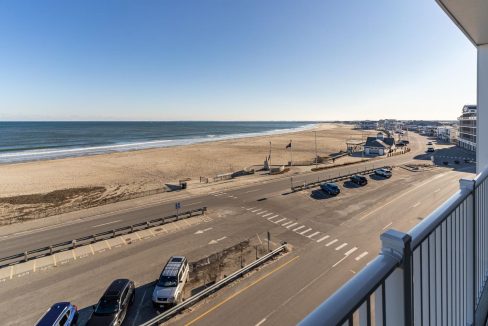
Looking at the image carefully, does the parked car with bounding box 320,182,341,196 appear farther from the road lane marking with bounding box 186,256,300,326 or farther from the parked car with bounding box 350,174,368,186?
the road lane marking with bounding box 186,256,300,326

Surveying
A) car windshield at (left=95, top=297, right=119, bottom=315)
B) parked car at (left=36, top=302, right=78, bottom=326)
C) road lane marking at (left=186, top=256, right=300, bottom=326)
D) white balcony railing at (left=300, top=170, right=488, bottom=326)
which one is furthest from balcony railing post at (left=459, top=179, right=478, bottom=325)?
parked car at (left=36, top=302, right=78, bottom=326)

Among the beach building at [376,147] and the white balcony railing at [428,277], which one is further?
the beach building at [376,147]

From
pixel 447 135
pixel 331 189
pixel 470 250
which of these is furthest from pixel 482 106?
pixel 447 135

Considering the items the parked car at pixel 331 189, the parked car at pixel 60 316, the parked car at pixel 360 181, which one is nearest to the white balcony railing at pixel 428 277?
the parked car at pixel 60 316

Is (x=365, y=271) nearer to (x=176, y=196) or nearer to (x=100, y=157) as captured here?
(x=176, y=196)

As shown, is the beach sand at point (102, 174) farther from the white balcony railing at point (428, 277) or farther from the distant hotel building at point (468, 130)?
the distant hotel building at point (468, 130)
